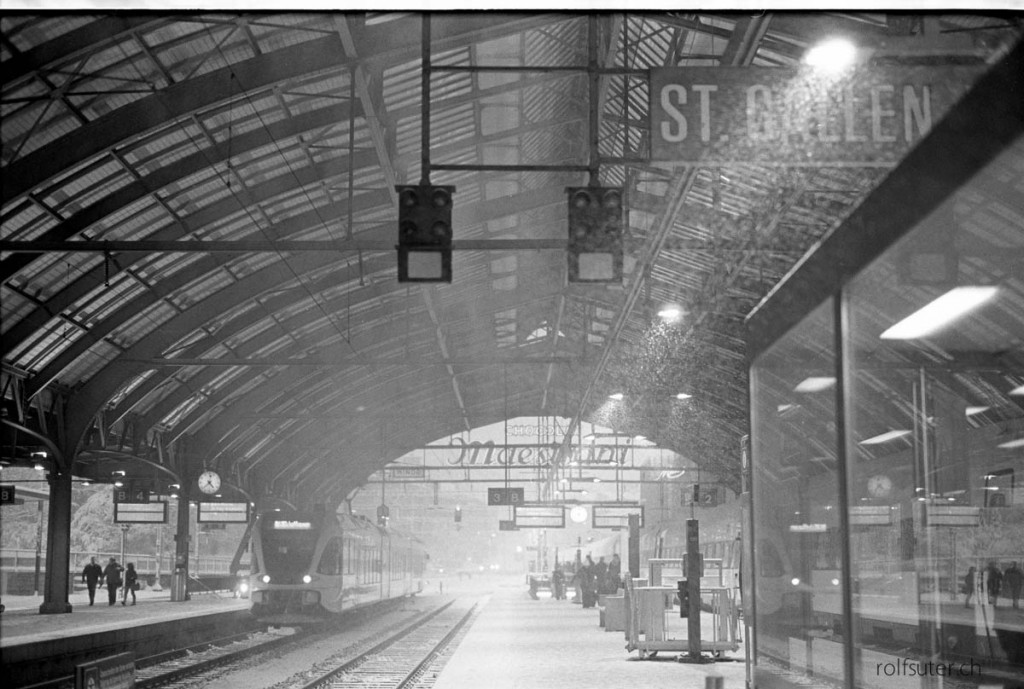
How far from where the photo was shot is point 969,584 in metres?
9.54

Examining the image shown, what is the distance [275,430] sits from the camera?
41.4 metres

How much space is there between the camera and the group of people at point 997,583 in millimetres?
9859

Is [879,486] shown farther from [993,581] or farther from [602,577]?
[602,577]

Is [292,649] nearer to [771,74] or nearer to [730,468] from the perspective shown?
[730,468]

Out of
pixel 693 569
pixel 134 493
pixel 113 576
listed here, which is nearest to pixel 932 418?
pixel 693 569

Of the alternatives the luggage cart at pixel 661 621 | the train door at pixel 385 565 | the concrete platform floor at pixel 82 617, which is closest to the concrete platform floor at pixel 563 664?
the luggage cart at pixel 661 621

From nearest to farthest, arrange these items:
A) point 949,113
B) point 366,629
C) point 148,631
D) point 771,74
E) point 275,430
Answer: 1. point 949,113
2. point 771,74
3. point 148,631
4. point 366,629
5. point 275,430

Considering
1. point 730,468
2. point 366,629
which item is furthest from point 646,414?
point 366,629

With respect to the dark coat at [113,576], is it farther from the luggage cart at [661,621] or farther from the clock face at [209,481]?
the luggage cart at [661,621]

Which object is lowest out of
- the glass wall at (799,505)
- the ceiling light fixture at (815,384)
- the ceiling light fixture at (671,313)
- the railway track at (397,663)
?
the railway track at (397,663)

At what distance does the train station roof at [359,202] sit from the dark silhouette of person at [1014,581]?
324cm

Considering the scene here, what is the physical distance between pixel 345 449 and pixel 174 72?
32.9 meters

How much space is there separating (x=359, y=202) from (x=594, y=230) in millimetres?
10825

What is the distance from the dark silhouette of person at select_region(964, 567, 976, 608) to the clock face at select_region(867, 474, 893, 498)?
439cm
